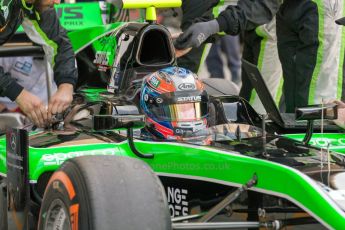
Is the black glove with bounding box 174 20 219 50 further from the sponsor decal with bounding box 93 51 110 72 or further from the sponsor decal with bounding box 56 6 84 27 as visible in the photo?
the sponsor decal with bounding box 56 6 84 27

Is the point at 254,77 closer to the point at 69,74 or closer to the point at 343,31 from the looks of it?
the point at 69,74

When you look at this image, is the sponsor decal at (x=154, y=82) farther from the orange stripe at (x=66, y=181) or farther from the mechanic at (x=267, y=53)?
the mechanic at (x=267, y=53)

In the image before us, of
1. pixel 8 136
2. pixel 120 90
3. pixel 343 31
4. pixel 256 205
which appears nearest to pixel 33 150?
pixel 8 136

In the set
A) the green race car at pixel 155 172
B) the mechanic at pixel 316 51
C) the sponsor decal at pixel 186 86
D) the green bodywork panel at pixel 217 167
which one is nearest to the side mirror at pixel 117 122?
the green race car at pixel 155 172

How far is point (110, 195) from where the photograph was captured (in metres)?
3.32

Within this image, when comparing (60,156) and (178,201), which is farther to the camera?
(60,156)

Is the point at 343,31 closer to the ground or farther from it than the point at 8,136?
farther from it

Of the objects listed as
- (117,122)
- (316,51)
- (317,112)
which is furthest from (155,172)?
(316,51)

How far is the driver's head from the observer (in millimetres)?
4551

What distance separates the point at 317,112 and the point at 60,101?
1.66 m

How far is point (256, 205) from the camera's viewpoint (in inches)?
144

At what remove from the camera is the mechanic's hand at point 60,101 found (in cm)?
516

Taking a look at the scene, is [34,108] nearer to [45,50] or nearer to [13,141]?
[45,50]

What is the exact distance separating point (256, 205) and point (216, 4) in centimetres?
368
